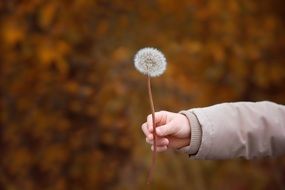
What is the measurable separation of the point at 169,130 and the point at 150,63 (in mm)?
193

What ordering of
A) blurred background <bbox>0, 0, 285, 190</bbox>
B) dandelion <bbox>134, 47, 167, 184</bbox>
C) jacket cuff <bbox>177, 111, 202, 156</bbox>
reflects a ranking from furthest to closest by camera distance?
1. blurred background <bbox>0, 0, 285, 190</bbox>
2. jacket cuff <bbox>177, 111, 202, 156</bbox>
3. dandelion <bbox>134, 47, 167, 184</bbox>

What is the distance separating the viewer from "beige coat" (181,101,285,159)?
156 centimetres

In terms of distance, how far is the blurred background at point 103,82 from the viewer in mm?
3291

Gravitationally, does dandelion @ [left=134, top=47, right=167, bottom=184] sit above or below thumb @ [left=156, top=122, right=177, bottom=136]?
above

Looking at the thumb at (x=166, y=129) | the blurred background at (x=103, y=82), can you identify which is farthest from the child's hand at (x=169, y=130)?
the blurred background at (x=103, y=82)

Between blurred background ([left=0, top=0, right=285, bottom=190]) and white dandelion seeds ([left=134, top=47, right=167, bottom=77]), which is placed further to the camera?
blurred background ([left=0, top=0, right=285, bottom=190])

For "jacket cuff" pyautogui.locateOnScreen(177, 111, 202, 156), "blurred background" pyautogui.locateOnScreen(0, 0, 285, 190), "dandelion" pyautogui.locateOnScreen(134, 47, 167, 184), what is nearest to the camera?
"dandelion" pyautogui.locateOnScreen(134, 47, 167, 184)

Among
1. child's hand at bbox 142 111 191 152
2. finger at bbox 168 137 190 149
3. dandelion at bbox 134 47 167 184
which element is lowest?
finger at bbox 168 137 190 149

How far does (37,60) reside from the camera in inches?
129

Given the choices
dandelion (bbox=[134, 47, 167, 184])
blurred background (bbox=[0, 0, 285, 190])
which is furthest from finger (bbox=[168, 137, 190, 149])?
blurred background (bbox=[0, 0, 285, 190])

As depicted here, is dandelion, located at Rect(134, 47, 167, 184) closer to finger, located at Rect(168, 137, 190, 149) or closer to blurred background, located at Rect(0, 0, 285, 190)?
finger, located at Rect(168, 137, 190, 149)

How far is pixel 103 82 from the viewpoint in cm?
343

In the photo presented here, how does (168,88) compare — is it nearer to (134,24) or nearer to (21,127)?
(134,24)

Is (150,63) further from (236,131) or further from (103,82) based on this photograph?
(103,82)
